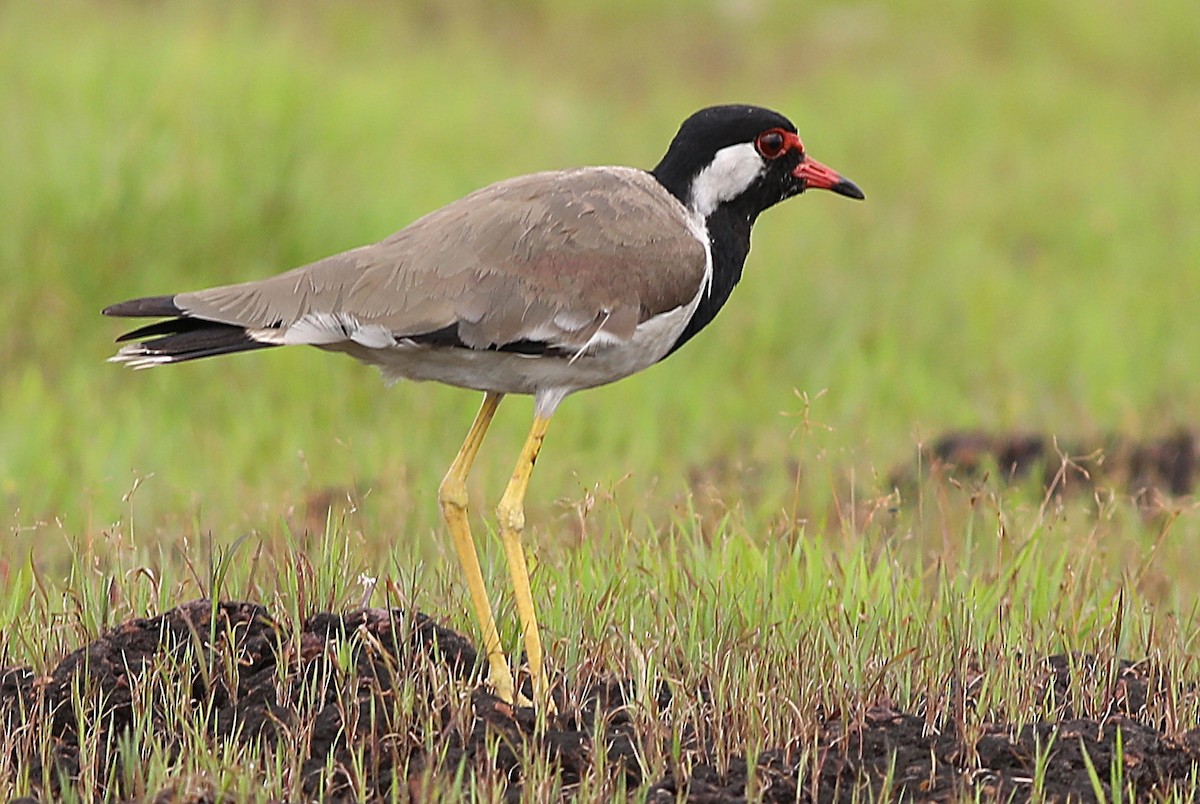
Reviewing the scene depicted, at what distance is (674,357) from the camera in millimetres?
8703

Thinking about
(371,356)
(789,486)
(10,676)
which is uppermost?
(371,356)

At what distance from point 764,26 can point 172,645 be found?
12562 millimetres

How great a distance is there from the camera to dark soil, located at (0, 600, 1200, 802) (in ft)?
11.9

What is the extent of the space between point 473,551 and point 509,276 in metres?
0.69

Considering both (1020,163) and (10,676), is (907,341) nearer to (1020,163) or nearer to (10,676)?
(1020,163)

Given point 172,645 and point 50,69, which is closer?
point 172,645

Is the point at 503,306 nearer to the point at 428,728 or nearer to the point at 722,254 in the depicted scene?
the point at 722,254

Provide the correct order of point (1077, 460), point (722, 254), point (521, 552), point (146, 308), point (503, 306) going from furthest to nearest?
point (1077, 460) < point (722, 254) < point (521, 552) < point (503, 306) < point (146, 308)

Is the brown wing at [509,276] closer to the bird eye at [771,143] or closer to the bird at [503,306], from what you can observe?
the bird at [503,306]

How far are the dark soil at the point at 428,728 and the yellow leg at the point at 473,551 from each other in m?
Result: 0.07

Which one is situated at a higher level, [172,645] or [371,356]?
[371,356]

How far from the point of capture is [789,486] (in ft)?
22.4

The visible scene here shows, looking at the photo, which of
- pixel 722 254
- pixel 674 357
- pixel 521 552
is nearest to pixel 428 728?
pixel 521 552

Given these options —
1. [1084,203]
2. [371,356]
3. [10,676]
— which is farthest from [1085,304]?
[10,676]
